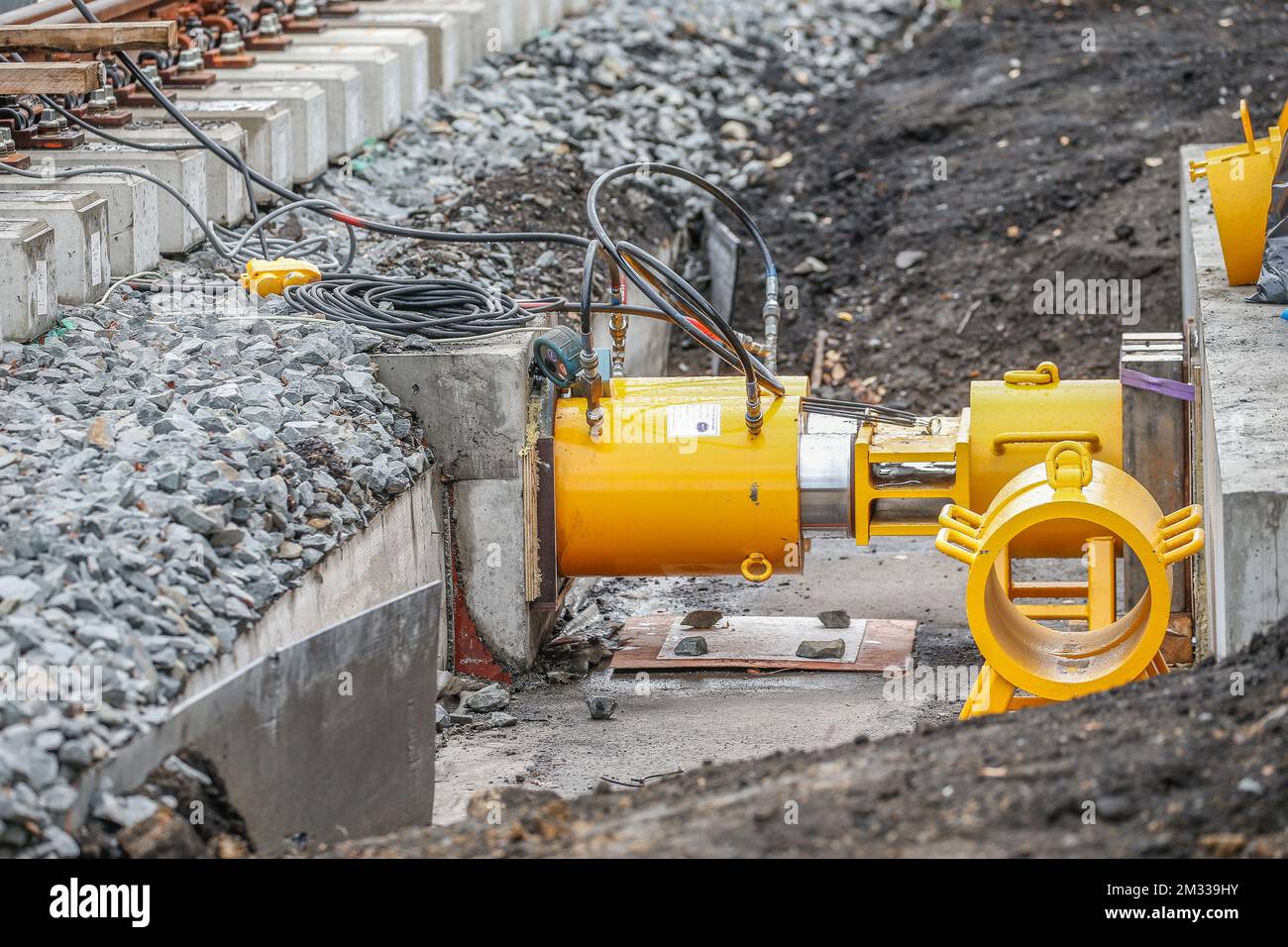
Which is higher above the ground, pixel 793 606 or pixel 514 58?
pixel 514 58

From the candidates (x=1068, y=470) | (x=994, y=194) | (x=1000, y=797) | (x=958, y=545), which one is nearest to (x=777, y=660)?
(x=958, y=545)

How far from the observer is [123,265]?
625 centimetres

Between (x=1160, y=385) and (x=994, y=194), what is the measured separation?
512 centimetres

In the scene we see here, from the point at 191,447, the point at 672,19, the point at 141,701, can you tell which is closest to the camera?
the point at 141,701

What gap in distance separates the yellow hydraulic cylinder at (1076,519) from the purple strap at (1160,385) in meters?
0.55

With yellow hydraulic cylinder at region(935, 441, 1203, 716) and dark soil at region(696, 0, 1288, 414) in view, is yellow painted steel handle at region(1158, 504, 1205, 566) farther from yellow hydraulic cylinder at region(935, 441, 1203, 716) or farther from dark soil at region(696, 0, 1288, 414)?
dark soil at region(696, 0, 1288, 414)

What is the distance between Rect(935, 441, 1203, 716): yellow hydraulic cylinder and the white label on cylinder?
855 mm

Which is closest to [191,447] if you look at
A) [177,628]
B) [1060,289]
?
[177,628]

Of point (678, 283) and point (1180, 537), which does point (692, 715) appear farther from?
point (1180, 537)

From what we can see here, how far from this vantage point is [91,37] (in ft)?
20.0

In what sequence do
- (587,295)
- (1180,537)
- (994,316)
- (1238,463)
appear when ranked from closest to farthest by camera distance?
(1238,463) < (1180,537) < (587,295) < (994,316)

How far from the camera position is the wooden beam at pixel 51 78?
5879 mm
